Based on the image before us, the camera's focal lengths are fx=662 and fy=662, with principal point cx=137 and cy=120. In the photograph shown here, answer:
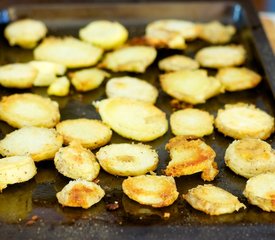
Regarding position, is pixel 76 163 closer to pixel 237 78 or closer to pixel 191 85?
pixel 191 85

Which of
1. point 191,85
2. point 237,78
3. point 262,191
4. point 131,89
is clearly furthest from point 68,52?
point 262,191

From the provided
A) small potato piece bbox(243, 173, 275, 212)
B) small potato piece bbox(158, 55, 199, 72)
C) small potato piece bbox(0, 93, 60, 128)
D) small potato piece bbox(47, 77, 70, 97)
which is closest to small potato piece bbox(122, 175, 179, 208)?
small potato piece bbox(243, 173, 275, 212)

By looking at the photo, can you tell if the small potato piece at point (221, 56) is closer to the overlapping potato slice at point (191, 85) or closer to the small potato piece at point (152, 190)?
the overlapping potato slice at point (191, 85)

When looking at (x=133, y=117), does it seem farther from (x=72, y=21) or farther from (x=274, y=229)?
(x=72, y=21)

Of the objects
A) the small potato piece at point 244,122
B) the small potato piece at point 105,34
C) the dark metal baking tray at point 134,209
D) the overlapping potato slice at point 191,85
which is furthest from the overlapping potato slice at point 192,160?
the small potato piece at point 105,34

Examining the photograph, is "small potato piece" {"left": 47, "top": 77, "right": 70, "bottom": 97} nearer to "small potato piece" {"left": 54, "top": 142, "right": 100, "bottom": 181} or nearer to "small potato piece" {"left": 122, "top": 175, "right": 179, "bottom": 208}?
"small potato piece" {"left": 54, "top": 142, "right": 100, "bottom": 181}

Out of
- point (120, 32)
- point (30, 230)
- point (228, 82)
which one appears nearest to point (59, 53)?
point (120, 32)
